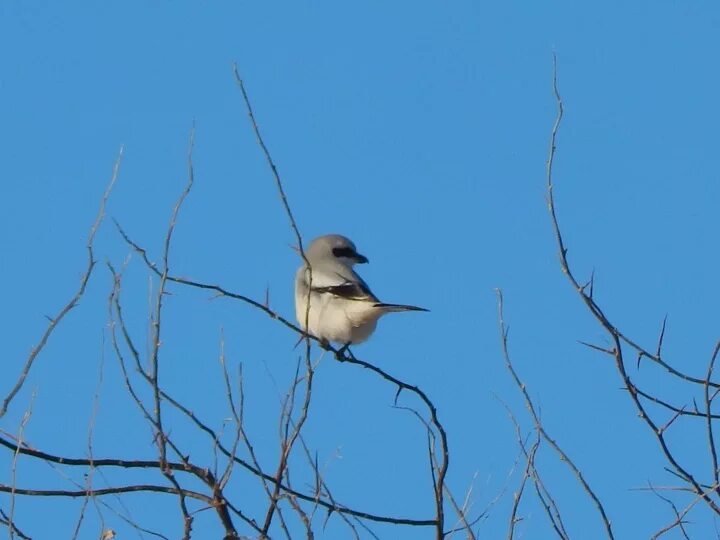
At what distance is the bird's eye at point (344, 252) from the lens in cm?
791

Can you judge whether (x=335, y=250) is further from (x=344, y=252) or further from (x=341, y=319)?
(x=341, y=319)

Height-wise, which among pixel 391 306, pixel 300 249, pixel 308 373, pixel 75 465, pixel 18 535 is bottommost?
pixel 18 535

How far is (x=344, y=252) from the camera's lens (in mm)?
7945

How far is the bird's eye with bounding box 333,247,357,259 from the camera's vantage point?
7.91 meters

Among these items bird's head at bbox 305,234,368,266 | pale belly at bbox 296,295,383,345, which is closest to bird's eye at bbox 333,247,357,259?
bird's head at bbox 305,234,368,266

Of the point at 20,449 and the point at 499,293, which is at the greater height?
the point at 499,293

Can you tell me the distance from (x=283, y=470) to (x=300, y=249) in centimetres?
65

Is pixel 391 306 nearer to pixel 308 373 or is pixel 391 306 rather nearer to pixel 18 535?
pixel 308 373

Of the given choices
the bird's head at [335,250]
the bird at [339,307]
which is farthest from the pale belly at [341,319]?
the bird's head at [335,250]

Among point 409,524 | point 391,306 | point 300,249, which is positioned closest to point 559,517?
point 409,524

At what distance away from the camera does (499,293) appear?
3863 millimetres

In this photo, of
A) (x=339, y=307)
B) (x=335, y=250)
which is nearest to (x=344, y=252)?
(x=335, y=250)

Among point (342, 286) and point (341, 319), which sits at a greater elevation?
point (342, 286)

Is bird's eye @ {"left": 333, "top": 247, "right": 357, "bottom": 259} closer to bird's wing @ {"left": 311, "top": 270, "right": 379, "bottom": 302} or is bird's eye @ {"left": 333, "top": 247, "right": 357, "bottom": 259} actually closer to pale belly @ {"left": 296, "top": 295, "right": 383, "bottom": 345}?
bird's wing @ {"left": 311, "top": 270, "right": 379, "bottom": 302}
